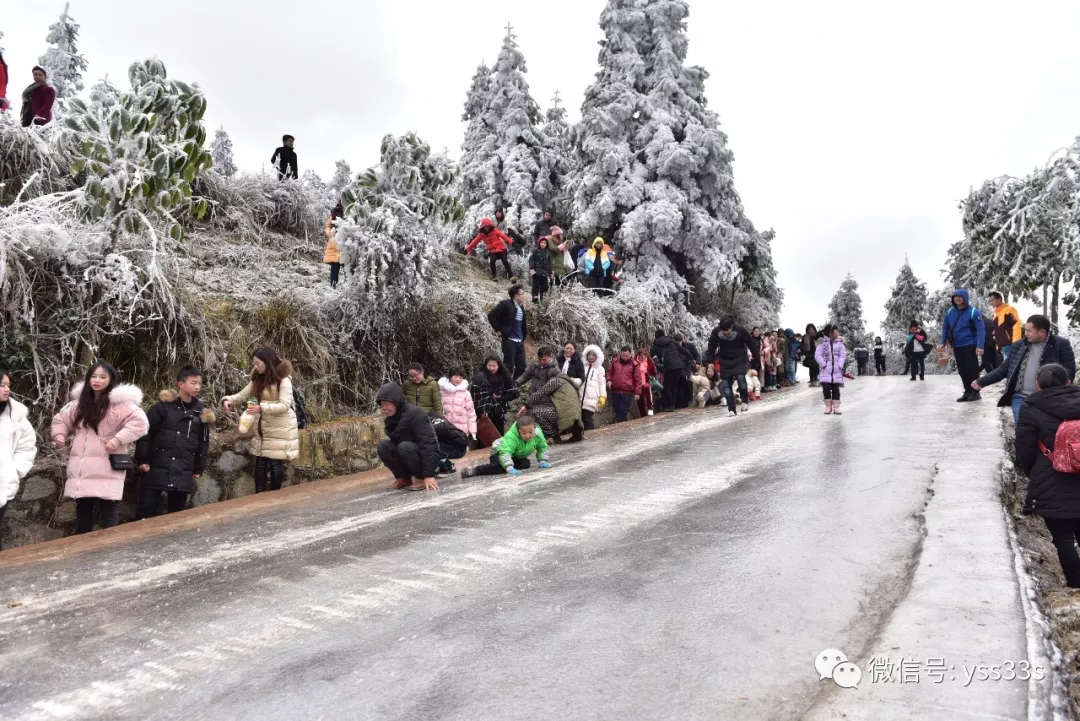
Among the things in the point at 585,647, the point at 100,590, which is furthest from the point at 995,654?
the point at 100,590

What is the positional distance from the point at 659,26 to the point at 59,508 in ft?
71.0

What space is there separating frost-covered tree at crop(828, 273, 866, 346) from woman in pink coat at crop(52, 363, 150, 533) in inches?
2191

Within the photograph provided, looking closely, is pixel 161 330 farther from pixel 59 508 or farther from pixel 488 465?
pixel 488 465

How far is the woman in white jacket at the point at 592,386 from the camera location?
14.6 m

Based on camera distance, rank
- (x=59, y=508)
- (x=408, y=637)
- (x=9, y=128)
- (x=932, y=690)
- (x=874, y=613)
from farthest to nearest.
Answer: (x=9, y=128), (x=59, y=508), (x=874, y=613), (x=408, y=637), (x=932, y=690)

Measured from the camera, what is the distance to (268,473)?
31.6 ft

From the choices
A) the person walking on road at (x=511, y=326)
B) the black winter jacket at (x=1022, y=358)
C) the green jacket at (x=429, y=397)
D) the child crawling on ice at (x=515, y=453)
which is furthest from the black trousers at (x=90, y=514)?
the black winter jacket at (x=1022, y=358)

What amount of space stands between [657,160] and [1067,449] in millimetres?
18014

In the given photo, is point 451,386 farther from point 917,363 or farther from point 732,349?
point 917,363

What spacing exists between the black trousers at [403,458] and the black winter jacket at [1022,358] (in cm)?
690

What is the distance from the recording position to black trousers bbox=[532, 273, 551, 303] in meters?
18.4

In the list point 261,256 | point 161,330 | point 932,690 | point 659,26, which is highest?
point 659,26

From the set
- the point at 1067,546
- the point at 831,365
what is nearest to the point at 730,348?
the point at 831,365

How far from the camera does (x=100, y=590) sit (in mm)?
5074
